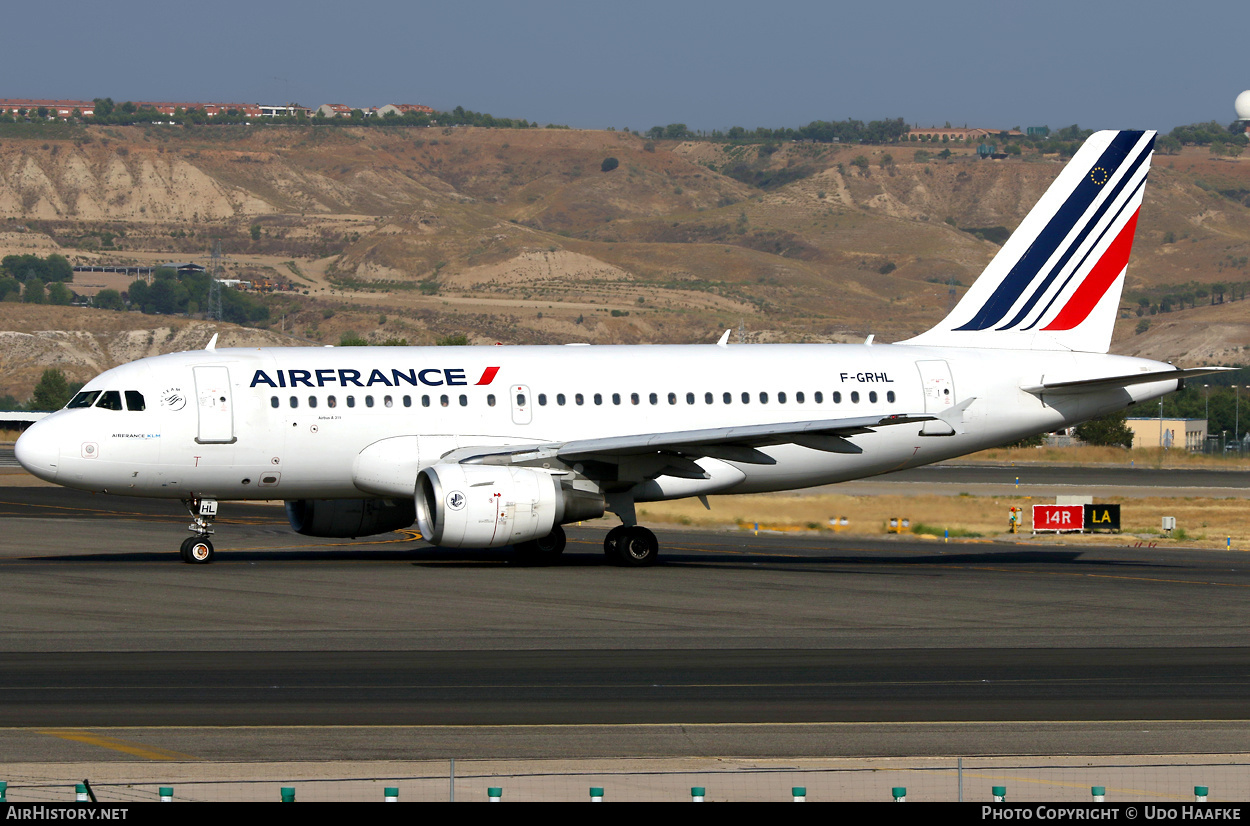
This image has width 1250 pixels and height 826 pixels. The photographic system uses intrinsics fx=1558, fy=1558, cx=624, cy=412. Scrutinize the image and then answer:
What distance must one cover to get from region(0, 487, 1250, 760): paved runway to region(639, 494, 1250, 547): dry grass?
10.3 m

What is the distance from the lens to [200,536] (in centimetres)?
3459

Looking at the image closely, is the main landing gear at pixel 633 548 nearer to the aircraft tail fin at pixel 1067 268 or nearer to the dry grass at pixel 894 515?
the aircraft tail fin at pixel 1067 268

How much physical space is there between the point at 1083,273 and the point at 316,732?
28.8 m

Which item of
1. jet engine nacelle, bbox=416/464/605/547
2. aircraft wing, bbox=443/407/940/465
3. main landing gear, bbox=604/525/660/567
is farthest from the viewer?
main landing gear, bbox=604/525/660/567

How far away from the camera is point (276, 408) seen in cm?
3403

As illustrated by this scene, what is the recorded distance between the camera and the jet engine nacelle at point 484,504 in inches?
1238

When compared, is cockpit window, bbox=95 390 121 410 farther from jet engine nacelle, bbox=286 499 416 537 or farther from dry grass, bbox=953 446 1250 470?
dry grass, bbox=953 446 1250 470

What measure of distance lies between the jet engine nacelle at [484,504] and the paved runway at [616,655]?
100 centimetres

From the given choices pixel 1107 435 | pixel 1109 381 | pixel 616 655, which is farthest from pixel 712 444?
pixel 1107 435

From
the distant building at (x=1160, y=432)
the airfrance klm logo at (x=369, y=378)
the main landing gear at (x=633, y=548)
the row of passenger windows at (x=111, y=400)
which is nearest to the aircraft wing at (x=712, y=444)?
the airfrance klm logo at (x=369, y=378)

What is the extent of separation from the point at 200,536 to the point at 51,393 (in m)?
110

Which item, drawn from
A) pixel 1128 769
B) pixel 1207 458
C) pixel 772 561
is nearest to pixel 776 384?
pixel 772 561

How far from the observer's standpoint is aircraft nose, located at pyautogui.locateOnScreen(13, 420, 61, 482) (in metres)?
32.8

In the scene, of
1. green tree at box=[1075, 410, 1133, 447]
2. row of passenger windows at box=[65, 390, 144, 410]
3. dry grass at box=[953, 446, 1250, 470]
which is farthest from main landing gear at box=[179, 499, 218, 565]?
green tree at box=[1075, 410, 1133, 447]
